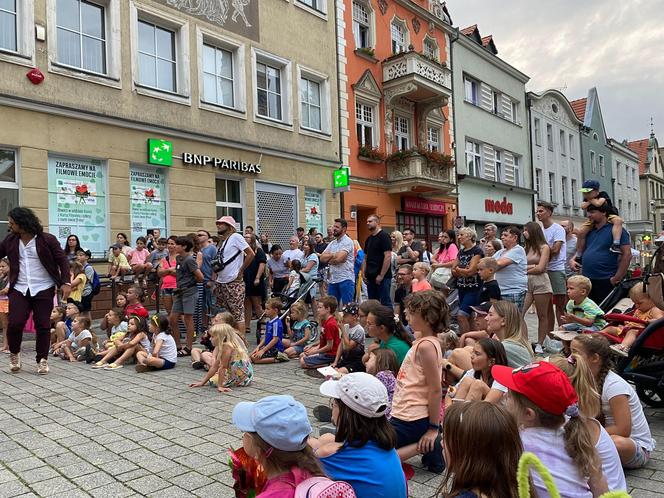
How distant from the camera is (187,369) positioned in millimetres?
7684

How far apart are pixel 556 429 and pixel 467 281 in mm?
5230

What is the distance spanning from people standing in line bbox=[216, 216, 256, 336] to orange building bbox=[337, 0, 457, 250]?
1107cm

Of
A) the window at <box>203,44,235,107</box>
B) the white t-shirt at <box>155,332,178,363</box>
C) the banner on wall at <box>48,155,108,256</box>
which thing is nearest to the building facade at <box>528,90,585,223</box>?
the window at <box>203,44,235,107</box>

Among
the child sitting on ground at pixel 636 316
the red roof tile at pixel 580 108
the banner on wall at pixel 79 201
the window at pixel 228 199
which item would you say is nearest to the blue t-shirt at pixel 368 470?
the child sitting on ground at pixel 636 316

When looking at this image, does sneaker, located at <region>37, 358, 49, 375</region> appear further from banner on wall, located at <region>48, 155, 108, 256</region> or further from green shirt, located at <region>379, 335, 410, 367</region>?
banner on wall, located at <region>48, 155, 108, 256</region>

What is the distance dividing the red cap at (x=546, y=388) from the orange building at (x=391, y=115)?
17151 millimetres

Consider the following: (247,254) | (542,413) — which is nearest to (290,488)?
(542,413)

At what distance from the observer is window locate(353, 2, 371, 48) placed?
20797 mm

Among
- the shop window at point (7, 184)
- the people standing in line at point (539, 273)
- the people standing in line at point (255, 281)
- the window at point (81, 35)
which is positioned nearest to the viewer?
the people standing in line at point (539, 273)

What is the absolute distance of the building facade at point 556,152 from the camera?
108ft

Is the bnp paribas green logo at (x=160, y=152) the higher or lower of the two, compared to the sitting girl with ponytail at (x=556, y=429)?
higher

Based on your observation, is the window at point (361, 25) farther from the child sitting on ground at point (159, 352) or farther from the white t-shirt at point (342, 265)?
the child sitting on ground at point (159, 352)

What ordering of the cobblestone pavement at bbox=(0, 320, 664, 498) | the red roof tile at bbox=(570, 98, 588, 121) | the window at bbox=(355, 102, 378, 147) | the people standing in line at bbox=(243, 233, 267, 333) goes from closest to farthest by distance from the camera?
the cobblestone pavement at bbox=(0, 320, 664, 498), the people standing in line at bbox=(243, 233, 267, 333), the window at bbox=(355, 102, 378, 147), the red roof tile at bbox=(570, 98, 588, 121)

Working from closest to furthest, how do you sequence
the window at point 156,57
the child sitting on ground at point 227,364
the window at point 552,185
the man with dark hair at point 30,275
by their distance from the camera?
1. the child sitting on ground at point 227,364
2. the man with dark hair at point 30,275
3. the window at point 156,57
4. the window at point 552,185
